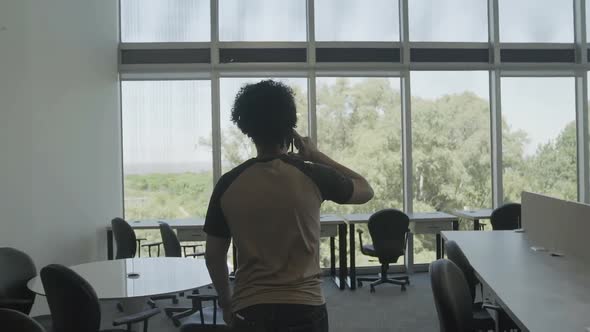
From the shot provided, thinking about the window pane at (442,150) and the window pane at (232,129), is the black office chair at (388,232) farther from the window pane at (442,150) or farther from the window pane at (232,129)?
the window pane at (232,129)

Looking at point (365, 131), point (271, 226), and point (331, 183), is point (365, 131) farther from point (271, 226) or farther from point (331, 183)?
A: point (271, 226)

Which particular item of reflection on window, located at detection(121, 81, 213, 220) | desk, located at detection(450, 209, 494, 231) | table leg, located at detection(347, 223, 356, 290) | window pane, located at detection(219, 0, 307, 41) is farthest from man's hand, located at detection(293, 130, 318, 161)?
window pane, located at detection(219, 0, 307, 41)

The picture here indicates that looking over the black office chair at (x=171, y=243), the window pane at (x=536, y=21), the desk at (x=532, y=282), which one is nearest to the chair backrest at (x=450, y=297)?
the desk at (x=532, y=282)

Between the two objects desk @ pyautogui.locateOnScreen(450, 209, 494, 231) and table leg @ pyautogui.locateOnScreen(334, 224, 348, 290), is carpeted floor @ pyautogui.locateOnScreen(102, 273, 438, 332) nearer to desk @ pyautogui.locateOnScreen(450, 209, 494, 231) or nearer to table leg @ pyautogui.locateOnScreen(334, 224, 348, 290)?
table leg @ pyautogui.locateOnScreen(334, 224, 348, 290)

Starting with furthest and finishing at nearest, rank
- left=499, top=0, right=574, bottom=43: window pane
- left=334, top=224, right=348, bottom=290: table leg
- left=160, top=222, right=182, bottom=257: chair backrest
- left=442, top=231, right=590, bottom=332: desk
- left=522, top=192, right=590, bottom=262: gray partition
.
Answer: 1. left=499, top=0, right=574, bottom=43: window pane
2. left=334, top=224, right=348, bottom=290: table leg
3. left=160, top=222, right=182, bottom=257: chair backrest
4. left=522, top=192, right=590, bottom=262: gray partition
5. left=442, top=231, right=590, bottom=332: desk

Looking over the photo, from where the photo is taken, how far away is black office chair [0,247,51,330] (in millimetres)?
3121

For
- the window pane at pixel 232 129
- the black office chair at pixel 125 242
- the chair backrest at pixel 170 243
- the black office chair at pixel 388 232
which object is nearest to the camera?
the chair backrest at pixel 170 243

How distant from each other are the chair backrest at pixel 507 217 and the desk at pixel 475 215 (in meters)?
0.20

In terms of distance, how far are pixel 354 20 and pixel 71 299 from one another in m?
5.14

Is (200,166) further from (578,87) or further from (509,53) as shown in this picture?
(578,87)

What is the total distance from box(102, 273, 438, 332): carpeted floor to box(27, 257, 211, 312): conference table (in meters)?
0.89

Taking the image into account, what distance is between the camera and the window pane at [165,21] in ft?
21.2

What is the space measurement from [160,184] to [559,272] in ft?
16.3

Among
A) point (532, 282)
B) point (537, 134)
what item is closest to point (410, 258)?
point (537, 134)
